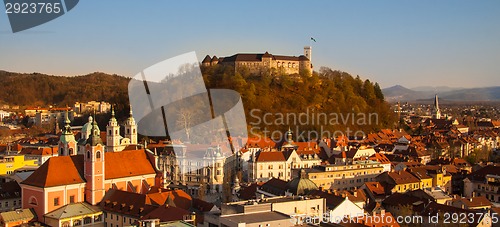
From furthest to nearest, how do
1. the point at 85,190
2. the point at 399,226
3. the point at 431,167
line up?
the point at 431,167 < the point at 85,190 < the point at 399,226

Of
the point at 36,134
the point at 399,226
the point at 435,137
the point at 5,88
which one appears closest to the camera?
the point at 399,226

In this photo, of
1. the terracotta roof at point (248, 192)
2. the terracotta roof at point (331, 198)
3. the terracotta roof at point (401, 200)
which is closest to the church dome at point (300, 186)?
the terracotta roof at point (331, 198)

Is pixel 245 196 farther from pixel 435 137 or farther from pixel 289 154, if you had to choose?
pixel 435 137

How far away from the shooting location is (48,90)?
3273 inches

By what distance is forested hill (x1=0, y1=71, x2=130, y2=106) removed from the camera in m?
79.4

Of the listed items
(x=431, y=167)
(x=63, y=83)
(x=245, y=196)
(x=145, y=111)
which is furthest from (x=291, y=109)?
(x=63, y=83)

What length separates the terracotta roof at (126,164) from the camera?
2597 centimetres

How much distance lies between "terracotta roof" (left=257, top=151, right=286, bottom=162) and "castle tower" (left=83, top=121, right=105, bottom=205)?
42.9ft

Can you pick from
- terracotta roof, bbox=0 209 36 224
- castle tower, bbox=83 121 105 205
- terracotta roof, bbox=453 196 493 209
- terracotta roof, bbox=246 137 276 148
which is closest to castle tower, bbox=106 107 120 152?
terracotta roof, bbox=246 137 276 148

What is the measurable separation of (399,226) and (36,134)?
48363mm

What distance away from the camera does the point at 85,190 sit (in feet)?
81.4

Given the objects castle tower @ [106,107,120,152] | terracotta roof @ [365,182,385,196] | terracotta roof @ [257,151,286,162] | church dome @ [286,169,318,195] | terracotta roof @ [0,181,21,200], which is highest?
castle tower @ [106,107,120,152]

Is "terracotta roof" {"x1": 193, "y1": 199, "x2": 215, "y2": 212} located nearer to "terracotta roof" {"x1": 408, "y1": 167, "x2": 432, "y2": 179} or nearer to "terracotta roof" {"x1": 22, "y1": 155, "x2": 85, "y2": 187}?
"terracotta roof" {"x1": 22, "y1": 155, "x2": 85, "y2": 187}

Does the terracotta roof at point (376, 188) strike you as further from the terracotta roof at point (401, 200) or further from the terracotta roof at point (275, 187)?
the terracotta roof at point (275, 187)
